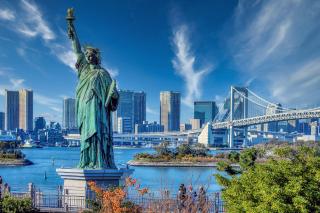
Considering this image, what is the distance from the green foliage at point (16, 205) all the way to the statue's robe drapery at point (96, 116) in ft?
6.08

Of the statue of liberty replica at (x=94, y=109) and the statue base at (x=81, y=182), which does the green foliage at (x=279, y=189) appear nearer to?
the statue base at (x=81, y=182)

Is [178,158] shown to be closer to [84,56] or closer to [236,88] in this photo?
[84,56]

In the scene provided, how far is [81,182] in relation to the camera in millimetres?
10906

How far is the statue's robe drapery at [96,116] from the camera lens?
11.5 m

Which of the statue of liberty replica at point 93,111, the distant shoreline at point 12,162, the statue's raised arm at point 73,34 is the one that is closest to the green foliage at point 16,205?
the statue of liberty replica at point 93,111

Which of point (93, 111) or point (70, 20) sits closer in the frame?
point (93, 111)

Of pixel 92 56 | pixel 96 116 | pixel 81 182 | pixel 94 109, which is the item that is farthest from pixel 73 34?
pixel 81 182

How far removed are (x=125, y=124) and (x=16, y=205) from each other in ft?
530

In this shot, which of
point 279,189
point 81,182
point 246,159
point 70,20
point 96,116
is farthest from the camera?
point 246,159

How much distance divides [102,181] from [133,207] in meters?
2.35

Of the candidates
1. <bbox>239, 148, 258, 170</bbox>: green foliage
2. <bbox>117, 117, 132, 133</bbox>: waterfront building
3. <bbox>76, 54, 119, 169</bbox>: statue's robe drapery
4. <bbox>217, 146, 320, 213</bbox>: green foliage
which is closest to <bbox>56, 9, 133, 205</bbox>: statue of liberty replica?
<bbox>76, 54, 119, 169</bbox>: statue's robe drapery

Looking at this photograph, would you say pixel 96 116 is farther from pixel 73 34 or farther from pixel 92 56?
pixel 73 34

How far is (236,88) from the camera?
99.5 meters

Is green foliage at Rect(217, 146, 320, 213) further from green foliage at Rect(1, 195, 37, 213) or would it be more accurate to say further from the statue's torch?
the statue's torch
